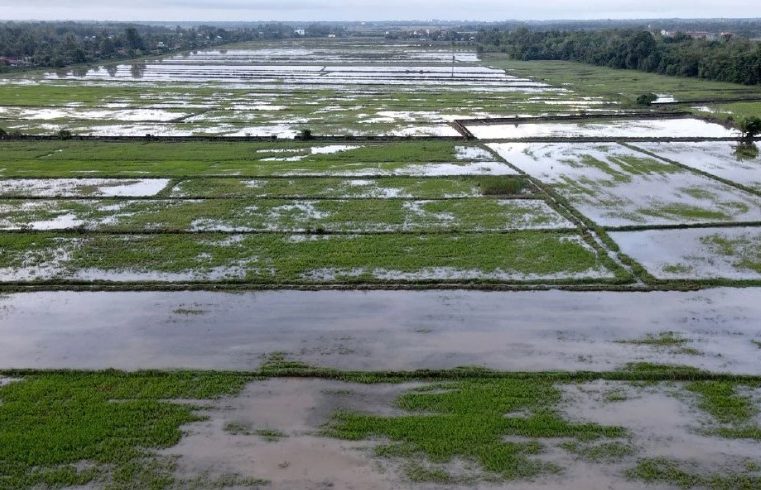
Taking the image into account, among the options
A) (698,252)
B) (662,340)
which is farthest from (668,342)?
(698,252)

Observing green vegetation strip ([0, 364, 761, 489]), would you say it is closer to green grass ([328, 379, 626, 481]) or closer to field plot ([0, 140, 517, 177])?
green grass ([328, 379, 626, 481])

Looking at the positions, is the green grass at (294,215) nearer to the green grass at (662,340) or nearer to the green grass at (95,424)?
the green grass at (662,340)

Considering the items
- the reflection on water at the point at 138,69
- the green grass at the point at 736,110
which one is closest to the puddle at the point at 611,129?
the green grass at the point at 736,110

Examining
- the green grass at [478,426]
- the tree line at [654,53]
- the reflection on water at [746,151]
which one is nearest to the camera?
the green grass at [478,426]

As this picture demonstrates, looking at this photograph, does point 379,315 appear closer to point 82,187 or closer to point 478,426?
point 478,426

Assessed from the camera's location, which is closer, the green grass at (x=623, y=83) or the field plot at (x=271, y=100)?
the field plot at (x=271, y=100)

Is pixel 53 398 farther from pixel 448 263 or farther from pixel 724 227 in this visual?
pixel 724 227
